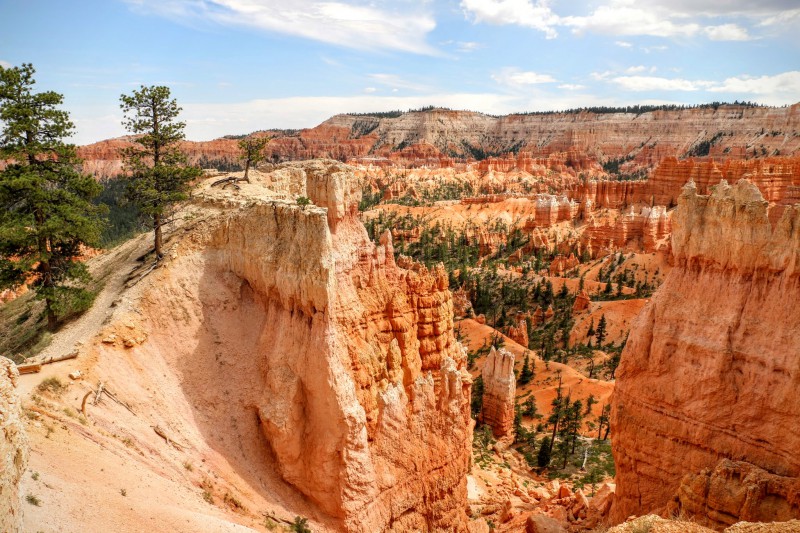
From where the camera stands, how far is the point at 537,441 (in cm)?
2792

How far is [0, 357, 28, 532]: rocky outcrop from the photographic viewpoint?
562cm

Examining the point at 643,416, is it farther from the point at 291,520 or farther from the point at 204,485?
the point at 204,485

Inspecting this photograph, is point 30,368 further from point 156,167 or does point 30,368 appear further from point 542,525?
point 542,525

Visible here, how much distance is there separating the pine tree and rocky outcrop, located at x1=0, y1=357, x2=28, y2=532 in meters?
10.6

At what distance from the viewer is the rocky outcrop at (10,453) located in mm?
5625

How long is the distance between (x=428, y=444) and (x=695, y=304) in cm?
866

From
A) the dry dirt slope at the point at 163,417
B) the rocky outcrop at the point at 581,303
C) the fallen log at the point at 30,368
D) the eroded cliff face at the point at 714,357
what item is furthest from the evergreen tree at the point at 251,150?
the rocky outcrop at the point at 581,303

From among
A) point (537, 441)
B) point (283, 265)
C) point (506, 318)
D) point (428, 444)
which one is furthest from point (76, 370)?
point (506, 318)

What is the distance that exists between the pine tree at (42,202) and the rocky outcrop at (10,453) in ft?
34.9

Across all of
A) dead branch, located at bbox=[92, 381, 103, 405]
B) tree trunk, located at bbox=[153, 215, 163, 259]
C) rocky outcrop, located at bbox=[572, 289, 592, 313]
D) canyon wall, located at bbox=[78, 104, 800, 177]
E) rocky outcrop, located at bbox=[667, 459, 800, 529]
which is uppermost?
canyon wall, located at bbox=[78, 104, 800, 177]

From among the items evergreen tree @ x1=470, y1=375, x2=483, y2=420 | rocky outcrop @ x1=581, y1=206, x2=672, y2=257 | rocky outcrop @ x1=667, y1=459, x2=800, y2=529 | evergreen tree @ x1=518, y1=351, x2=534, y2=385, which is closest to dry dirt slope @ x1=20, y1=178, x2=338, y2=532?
rocky outcrop @ x1=667, y1=459, x2=800, y2=529

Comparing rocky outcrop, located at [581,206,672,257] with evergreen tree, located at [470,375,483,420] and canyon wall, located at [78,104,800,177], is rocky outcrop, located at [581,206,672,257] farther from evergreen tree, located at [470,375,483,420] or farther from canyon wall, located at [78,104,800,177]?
canyon wall, located at [78,104,800,177]

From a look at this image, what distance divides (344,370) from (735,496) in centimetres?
952

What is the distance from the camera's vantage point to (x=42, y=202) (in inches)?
612
